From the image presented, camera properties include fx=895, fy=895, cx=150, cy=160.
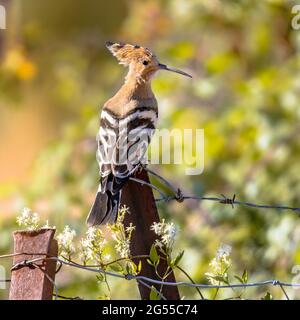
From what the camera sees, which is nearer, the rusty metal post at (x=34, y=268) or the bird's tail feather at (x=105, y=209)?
the rusty metal post at (x=34, y=268)

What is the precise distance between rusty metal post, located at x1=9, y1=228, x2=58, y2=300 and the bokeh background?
2031mm

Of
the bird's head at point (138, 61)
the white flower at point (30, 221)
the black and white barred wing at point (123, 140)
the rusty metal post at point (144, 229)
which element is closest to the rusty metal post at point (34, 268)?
the white flower at point (30, 221)

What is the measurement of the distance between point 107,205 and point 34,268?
2.13ft

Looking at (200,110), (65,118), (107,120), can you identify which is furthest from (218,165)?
(65,118)

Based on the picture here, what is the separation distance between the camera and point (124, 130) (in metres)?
3.55

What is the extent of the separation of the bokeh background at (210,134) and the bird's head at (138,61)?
1.20 m

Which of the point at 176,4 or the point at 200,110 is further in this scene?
the point at 176,4

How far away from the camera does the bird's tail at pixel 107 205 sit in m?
2.96

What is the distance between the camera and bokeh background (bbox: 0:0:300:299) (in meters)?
5.35

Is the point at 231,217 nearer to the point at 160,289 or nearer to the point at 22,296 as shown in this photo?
the point at 160,289

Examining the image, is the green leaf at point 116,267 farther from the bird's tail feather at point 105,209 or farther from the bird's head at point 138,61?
the bird's head at point 138,61

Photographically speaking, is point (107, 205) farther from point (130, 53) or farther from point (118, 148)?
point (130, 53)

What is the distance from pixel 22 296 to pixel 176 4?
5.22 meters
